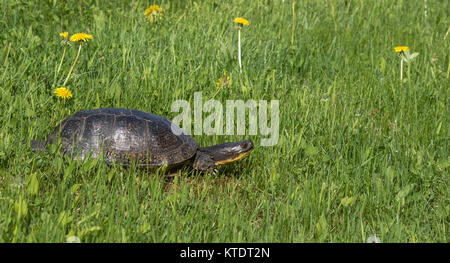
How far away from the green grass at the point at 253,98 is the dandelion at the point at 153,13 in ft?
0.37

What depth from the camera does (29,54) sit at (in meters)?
5.54

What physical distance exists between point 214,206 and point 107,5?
412 cm

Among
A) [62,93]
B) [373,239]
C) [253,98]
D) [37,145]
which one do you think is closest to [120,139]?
[37,145]

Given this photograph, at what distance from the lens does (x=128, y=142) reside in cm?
404

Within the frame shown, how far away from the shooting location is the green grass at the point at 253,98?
351cm

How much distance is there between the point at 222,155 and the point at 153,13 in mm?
2978

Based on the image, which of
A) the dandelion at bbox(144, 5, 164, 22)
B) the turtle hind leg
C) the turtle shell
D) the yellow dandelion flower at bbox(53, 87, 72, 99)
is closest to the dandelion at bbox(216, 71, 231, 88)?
the turtle shell

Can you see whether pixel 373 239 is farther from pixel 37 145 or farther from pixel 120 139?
pixel 37 145

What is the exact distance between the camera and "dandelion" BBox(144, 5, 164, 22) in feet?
21.8

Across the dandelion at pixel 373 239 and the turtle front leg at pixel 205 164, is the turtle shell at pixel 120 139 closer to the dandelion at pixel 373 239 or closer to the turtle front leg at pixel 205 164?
the turtle front leg at pixel 205 164

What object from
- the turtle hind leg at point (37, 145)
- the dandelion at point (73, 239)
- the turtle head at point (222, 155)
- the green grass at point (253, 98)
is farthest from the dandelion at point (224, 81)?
the dandelion at point (73, 239)

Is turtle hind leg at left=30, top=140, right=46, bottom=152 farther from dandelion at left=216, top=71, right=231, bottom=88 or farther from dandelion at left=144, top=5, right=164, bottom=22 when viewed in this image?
dandelion at left=144, top=5, right=164, bottom=22

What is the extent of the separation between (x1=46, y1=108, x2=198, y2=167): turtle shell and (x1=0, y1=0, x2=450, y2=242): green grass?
12 cm
